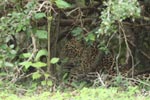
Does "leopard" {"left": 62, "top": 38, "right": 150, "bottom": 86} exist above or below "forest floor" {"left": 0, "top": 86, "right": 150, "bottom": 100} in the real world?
below

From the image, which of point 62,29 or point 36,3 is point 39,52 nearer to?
point 36,3

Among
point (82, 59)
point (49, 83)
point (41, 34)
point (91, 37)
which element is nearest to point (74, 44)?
point (82, 59)

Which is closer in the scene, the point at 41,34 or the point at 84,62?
the point at 41,34

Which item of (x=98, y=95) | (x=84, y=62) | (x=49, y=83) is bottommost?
(x=84, y=62)

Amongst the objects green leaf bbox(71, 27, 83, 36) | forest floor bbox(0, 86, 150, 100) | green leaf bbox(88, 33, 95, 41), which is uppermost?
green leaf bbox(71, 27, 83, 36)

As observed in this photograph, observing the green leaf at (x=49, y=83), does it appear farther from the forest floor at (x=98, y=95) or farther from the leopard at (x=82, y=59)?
the leopard at (x=82, y=59)

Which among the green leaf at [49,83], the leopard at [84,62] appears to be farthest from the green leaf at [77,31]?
the green leaf at [49,83]

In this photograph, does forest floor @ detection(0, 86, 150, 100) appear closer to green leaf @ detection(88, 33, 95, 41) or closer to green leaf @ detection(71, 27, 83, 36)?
green leaf @ detection(88, 33, 95, 41)

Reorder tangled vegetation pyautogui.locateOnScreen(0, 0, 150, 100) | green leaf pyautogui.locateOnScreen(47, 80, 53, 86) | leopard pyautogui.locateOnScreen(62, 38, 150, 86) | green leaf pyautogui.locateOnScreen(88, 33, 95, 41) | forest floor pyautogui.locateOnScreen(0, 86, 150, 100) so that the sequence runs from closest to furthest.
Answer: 1. forest floor pyautogui.locateOnScreen(0, 86, 150, 100)
2. tangled vegetation pyautogui.locateOnScreen(0, 0, 150, 100)
3. green leaf pyautogui.locateOnScreen(47, 80, 53, 86)
4. green leaf pyautogui.locateOnScreen(88, 33, 95, 41)
5. leopard pyautogui.locateOnScreen(62, 38, 150, 86)

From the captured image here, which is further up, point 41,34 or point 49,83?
point 41,34

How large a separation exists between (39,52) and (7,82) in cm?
49

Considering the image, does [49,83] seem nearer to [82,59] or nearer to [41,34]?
Result: [41,34]

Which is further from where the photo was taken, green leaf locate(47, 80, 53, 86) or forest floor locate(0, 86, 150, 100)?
green leaf locate(47, 80, 53, 86)

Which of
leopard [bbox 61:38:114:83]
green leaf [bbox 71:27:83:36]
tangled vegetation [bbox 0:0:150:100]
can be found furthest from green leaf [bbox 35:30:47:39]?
leopard [bbox 61:38:114:83]
